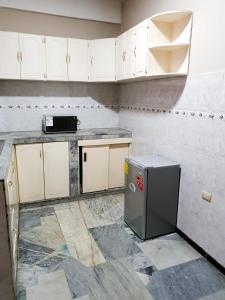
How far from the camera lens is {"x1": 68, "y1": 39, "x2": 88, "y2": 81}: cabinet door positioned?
3.02 m

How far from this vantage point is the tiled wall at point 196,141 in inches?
71.9

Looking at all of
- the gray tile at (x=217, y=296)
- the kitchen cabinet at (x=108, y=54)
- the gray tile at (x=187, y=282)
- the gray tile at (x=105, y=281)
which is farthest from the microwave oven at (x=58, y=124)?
the gray tile at (x=217, y=296)

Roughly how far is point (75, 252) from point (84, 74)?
218cm

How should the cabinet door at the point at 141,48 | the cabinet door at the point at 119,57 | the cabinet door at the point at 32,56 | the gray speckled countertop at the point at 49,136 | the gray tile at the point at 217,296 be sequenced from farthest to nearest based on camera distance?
the cabinet door at the point at 119,57 → the cabinet door at the point at 32,56 → the gray speckled countertop at the point at 49,136 → the cabinet door at the point at 141,48 → the gray tile at the point at 217,296

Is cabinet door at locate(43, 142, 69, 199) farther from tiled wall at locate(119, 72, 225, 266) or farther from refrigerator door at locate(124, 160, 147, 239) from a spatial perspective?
tiled wall at locate(119, 72, 225, 266)

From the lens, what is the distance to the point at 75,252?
2084mm

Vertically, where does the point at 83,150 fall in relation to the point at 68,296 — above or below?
above

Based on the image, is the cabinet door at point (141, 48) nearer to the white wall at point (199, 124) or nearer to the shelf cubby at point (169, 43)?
the shelf cubby at point (169, 43)

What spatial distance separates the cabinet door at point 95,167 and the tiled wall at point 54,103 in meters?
0.62

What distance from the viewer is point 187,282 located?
1767mm

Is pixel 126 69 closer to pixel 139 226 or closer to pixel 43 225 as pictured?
pixel 139 226

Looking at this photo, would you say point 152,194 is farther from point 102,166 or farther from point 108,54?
point 108,54

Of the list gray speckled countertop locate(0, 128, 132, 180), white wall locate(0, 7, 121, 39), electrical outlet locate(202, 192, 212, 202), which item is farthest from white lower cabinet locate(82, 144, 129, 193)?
white wall locate(0, 7, 121, 39)

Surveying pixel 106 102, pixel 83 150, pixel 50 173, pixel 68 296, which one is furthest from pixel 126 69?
pixel 68 296
